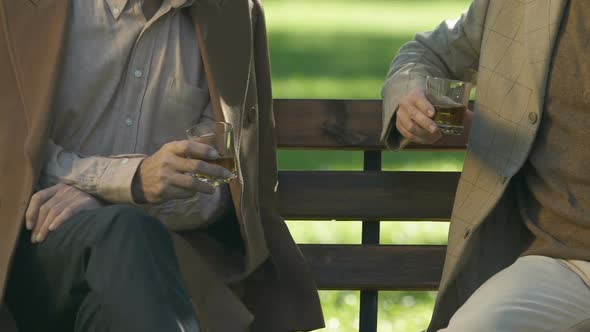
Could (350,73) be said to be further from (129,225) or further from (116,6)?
(129,225)

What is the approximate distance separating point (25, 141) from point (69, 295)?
1.67ft

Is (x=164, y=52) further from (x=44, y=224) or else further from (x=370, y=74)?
(x=370, y=74)

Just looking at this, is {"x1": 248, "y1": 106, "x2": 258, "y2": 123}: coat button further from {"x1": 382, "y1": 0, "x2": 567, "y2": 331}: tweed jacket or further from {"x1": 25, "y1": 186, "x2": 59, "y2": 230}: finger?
{"x1": 25, "y1": 186, "x2": 59, "y2": 230}: finger

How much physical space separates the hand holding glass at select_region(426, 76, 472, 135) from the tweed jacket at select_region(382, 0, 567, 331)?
126mm

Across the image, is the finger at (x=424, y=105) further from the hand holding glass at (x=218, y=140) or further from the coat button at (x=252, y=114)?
the hand holding glass at (x=218, y=140)

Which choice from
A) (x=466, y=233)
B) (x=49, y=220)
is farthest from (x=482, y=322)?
(x=49, y=220)

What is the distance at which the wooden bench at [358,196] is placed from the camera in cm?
484

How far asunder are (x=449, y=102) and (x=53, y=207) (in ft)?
4.01

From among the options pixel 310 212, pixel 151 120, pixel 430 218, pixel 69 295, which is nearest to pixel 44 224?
pixel 69 295

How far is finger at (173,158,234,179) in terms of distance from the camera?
156 inches

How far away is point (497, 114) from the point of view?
4.38 meters

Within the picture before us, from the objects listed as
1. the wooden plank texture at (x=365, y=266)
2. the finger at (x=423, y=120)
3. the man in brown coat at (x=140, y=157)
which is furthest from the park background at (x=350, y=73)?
the finger at (x=423, y=120)

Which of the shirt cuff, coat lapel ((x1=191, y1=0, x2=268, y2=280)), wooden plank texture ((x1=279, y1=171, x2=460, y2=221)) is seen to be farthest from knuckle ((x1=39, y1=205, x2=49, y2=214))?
wooden plank texture ((x1=279, y1=171, x2=460, y2=221))

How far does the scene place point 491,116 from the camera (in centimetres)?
439
